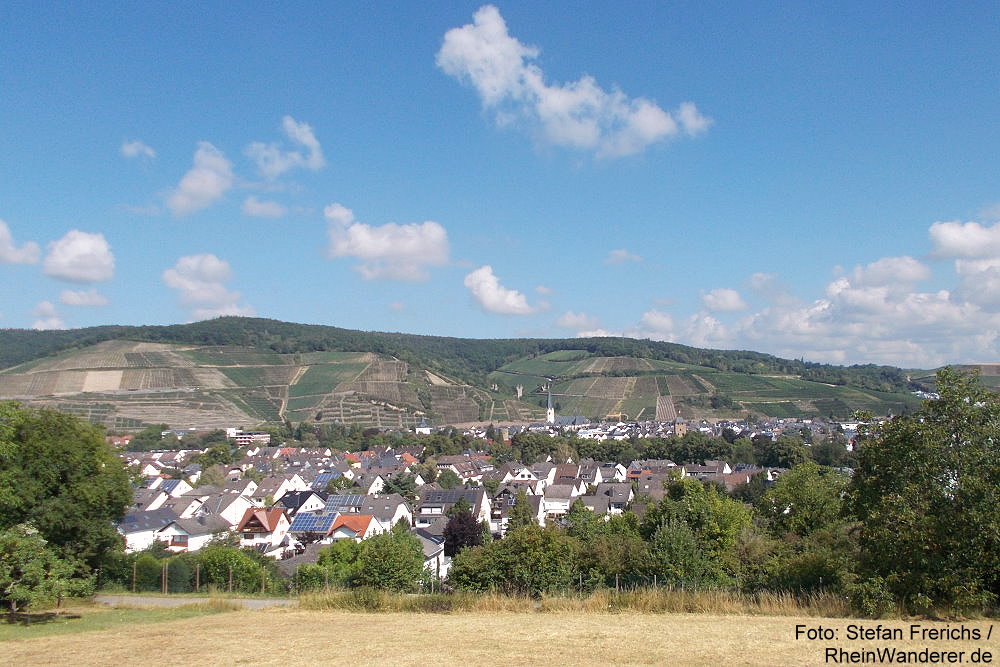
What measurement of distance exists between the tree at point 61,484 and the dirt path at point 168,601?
1197mm

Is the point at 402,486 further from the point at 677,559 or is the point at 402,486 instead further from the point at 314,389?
the point at 314,389

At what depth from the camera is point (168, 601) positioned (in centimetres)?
1875

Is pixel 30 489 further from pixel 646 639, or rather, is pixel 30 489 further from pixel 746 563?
pixel 746 563

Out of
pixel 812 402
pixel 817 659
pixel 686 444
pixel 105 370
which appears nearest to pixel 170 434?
pixel 105 370

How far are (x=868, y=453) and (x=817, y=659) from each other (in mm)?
6384

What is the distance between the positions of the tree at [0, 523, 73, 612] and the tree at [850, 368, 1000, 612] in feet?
53.5

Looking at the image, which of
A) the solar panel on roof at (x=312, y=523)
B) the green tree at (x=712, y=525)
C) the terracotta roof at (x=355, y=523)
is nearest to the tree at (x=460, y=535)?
the terracotta roof at (x=355, y=523)

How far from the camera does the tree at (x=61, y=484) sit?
19203 millimetres

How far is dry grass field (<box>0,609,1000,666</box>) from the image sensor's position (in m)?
9.54

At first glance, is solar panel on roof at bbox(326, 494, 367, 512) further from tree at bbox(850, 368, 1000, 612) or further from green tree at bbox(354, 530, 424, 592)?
tree at bbox(850, 368, 1000, 612)

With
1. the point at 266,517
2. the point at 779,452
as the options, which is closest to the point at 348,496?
the point at 266,517

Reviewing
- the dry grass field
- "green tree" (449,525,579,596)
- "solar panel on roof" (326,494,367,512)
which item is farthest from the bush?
"solar panel on roof" (326,494,367,512)

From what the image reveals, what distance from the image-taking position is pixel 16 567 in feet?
46.9

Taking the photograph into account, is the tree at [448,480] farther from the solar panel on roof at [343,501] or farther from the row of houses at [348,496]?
the solar panel on roof at [343,501]
